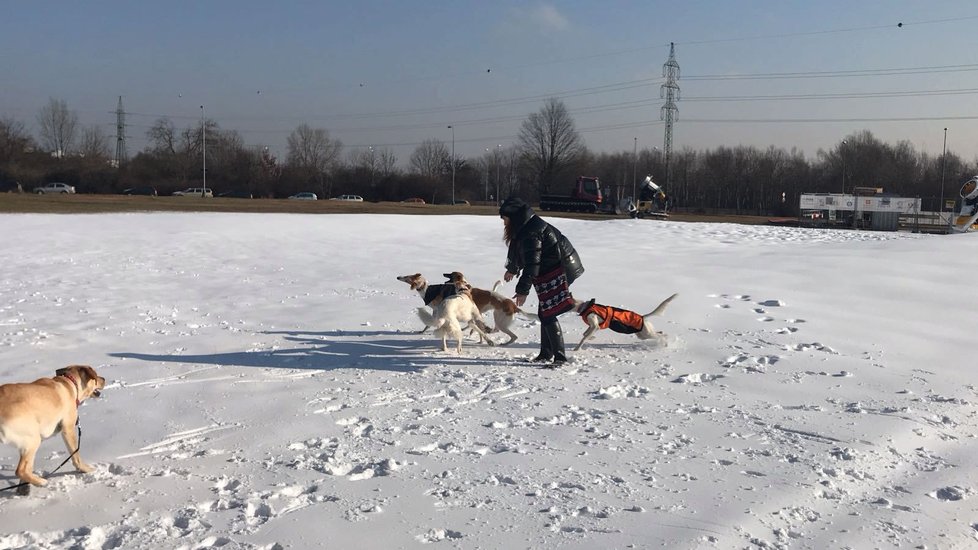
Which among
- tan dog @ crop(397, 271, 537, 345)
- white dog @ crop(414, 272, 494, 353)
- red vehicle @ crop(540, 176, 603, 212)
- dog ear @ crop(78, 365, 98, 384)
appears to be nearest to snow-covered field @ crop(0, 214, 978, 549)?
white dog @ crop(414, 272, 494, 353)

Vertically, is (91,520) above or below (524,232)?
below

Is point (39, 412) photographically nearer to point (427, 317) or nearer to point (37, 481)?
point (37, 481)

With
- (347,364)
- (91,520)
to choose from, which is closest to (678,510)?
(91,520)

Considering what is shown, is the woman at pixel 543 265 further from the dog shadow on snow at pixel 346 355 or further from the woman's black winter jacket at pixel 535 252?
the dog shadow on snow at pixel 346 355

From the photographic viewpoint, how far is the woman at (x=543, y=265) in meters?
7.12

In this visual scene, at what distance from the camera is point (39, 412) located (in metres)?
4.14

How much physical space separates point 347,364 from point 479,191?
78.6m

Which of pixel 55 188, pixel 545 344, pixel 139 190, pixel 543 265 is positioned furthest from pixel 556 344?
pixel 139 190

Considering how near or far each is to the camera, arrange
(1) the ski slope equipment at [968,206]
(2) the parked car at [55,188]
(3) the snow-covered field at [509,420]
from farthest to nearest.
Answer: (2) the parked car at [55,188] → (1) the ski slope equipment at [968,206] → (3) the snow-covered field at [509,420]

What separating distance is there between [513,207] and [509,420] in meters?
2.41

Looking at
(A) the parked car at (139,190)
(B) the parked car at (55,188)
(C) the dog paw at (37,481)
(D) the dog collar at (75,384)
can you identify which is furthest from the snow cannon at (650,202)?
(B) the parked car at (55,188)

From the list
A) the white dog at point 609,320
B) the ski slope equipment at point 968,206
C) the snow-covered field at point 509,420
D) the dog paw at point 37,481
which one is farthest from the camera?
the ski slope equipment at point 968,206

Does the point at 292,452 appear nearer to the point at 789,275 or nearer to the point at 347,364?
the point at 347,364

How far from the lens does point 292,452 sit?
4.91 m
